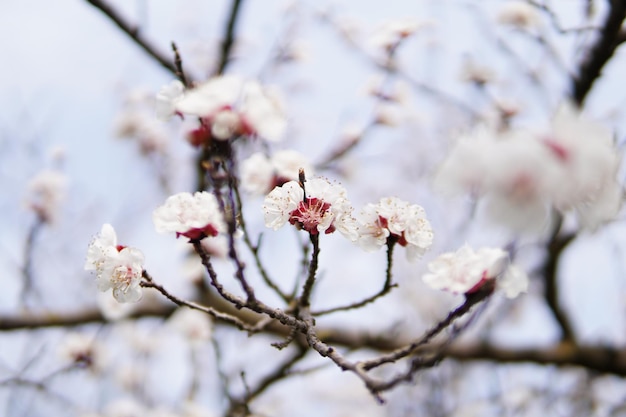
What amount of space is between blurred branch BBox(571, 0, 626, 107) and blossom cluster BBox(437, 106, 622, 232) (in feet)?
5.16

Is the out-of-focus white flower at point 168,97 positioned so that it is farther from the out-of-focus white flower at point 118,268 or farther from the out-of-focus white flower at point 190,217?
the out-of-focus white flower at point 118,268

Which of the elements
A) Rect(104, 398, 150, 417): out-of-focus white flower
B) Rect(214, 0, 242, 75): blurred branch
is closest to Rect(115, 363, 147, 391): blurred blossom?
Rect(104, 398, 150, 417): out-of-focus white flower

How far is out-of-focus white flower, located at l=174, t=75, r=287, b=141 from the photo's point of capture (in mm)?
Result: 1209

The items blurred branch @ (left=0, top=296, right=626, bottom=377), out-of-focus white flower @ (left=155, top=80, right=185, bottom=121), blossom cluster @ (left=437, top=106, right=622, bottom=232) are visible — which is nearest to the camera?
blossom cluster @ (left=437, top=106, right=622, bottom=232)

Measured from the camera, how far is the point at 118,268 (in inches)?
51.8

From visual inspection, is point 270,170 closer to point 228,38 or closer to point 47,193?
point 228,38

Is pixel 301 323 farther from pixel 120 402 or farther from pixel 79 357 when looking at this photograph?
pixel 120 402

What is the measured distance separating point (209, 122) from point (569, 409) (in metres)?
4.25

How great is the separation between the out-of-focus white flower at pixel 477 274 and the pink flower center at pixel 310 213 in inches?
11.2

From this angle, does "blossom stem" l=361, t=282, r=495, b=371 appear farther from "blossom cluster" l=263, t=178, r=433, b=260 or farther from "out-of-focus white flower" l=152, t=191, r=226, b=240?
"out-of-focus white flower" l=152, t=191, r=226, b=240

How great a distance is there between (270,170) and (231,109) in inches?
19.1

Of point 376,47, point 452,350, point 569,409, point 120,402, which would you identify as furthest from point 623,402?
point 120,402

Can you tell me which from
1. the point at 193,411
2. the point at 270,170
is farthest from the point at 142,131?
the point at 270,170

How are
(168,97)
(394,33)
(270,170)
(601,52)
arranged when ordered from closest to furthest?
1. (168,97)
2. (270,170)
3. (601,52)
4. (394,33)
